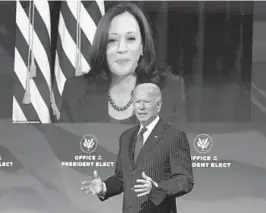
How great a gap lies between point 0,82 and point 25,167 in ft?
2.03

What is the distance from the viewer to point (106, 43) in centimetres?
472

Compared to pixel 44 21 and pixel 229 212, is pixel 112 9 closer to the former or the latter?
pixel 44 21

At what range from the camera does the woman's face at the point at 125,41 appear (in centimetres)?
468

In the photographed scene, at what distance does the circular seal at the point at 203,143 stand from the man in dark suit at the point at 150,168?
0.28 meters

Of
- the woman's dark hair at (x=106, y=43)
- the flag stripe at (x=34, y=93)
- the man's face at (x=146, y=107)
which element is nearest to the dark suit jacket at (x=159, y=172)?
the man's face at (x=146, y=107)

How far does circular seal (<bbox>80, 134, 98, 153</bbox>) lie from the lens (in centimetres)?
466

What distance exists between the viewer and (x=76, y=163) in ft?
15.4

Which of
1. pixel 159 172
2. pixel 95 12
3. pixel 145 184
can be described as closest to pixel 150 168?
pixel 159 172

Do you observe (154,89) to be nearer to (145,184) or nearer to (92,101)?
(92,101)

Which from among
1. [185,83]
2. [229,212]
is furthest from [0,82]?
[229,212]

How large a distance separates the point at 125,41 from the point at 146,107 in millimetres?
562

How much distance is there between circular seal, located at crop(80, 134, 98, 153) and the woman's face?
1.72 feet

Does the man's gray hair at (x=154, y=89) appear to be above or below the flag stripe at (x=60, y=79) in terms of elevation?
below

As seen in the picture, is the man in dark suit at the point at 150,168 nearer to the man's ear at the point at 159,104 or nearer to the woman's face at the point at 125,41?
the man's ear at the point at 159,104
